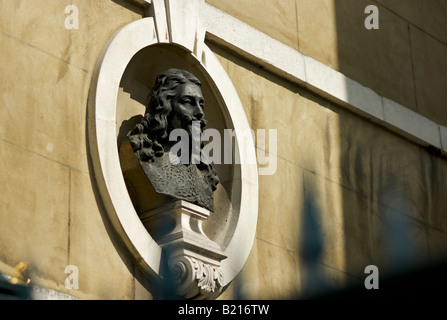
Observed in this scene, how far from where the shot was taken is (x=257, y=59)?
32.6 ft

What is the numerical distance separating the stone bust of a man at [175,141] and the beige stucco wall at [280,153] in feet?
1.62

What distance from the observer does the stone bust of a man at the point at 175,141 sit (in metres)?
8.72

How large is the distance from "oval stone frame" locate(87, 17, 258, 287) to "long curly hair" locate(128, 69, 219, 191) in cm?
25

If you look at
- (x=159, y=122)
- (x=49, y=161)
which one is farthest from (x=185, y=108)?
(x=49, y=161)

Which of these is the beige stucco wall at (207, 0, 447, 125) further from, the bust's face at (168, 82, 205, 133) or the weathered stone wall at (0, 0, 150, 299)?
the weathered stone wall at (0, 0, 150, 299)

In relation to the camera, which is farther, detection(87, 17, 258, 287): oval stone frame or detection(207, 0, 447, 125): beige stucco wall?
detection(207, 0, 447, 125): beige stucco wall

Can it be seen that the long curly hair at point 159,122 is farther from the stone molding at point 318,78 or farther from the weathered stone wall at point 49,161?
the stone molding at point 318,78

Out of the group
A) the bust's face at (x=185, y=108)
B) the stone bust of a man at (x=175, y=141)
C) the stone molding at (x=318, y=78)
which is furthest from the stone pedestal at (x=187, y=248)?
the stone molding at (x=318, y=78)

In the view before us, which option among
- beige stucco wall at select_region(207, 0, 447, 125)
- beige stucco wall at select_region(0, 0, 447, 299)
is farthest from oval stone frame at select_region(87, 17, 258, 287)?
beige stucco wall at select_region(207, 0, 447, 125)

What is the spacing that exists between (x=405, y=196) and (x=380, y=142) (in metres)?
0.48

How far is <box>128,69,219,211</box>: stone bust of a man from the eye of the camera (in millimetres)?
8719
